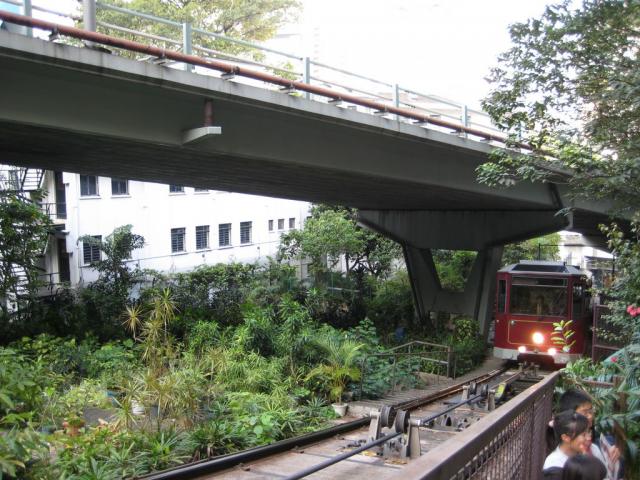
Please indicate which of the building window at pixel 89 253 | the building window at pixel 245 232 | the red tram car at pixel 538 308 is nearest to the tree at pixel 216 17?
the building window at pixel 89 253

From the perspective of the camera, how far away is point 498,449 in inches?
112

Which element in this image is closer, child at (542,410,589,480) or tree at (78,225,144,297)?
child at (542,410,589,480)

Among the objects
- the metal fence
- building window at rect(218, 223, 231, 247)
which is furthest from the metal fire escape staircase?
the metal fence

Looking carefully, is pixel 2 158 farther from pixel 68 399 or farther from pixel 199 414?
pixel 199 414

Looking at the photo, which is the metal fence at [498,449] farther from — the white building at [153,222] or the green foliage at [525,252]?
the green foliage at [525,252]

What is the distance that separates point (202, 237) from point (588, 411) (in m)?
29.6

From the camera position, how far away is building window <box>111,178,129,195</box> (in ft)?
92.7

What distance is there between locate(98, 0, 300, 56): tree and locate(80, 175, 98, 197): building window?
21.1ft

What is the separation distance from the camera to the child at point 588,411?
4.61 m

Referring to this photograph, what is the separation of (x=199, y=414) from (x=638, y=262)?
265 inches

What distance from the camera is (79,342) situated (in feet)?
54.9

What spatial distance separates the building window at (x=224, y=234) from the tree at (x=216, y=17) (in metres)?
9.25

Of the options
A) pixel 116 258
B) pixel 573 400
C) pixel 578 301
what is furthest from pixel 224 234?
pixel 573 400

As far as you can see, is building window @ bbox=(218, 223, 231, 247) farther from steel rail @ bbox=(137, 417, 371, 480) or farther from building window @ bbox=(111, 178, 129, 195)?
steel rail @ bbox=(137, 417, 371, 480)
